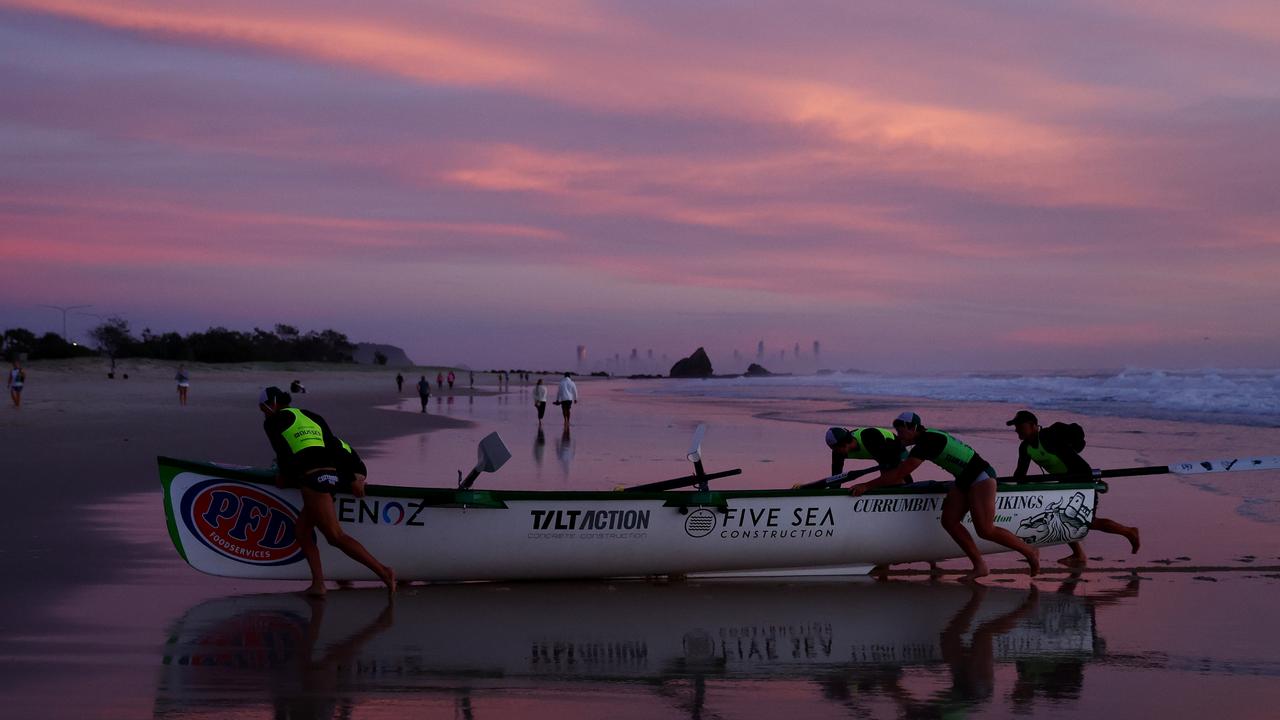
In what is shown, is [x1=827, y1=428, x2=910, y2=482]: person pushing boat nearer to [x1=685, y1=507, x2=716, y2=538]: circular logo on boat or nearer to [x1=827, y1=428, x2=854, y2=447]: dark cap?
[x1=827, y1=428, x2=854, y2=447]: dark cap

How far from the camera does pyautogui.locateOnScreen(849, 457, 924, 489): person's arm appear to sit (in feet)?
29.0

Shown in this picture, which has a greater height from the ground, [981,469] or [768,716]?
[981,469]

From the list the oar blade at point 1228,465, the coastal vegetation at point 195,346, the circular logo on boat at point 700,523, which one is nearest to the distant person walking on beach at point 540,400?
the oar blade at point 1228,465

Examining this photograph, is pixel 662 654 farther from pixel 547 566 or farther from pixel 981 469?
pixel 981 469

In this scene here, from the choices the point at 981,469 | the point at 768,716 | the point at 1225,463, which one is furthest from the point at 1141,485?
the point at 768,716

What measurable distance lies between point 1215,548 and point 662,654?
615 centimetres

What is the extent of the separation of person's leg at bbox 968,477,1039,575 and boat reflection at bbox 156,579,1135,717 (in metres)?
0.53

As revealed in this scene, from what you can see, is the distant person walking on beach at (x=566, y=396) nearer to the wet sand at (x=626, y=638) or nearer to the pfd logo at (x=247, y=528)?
the wet sand at (x=626, y=638)

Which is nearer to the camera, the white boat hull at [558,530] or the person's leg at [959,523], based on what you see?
the white boat hull at [558,530]

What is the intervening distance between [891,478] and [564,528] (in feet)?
9.20

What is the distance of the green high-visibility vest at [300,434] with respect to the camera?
7.47 meters

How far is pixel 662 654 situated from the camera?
6.25 meters

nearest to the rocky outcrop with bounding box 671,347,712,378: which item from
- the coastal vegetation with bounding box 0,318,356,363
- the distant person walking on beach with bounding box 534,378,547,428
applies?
the coastal vegetation with bounding box 0,318,356,363

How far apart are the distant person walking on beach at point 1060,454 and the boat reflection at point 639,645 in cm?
166
